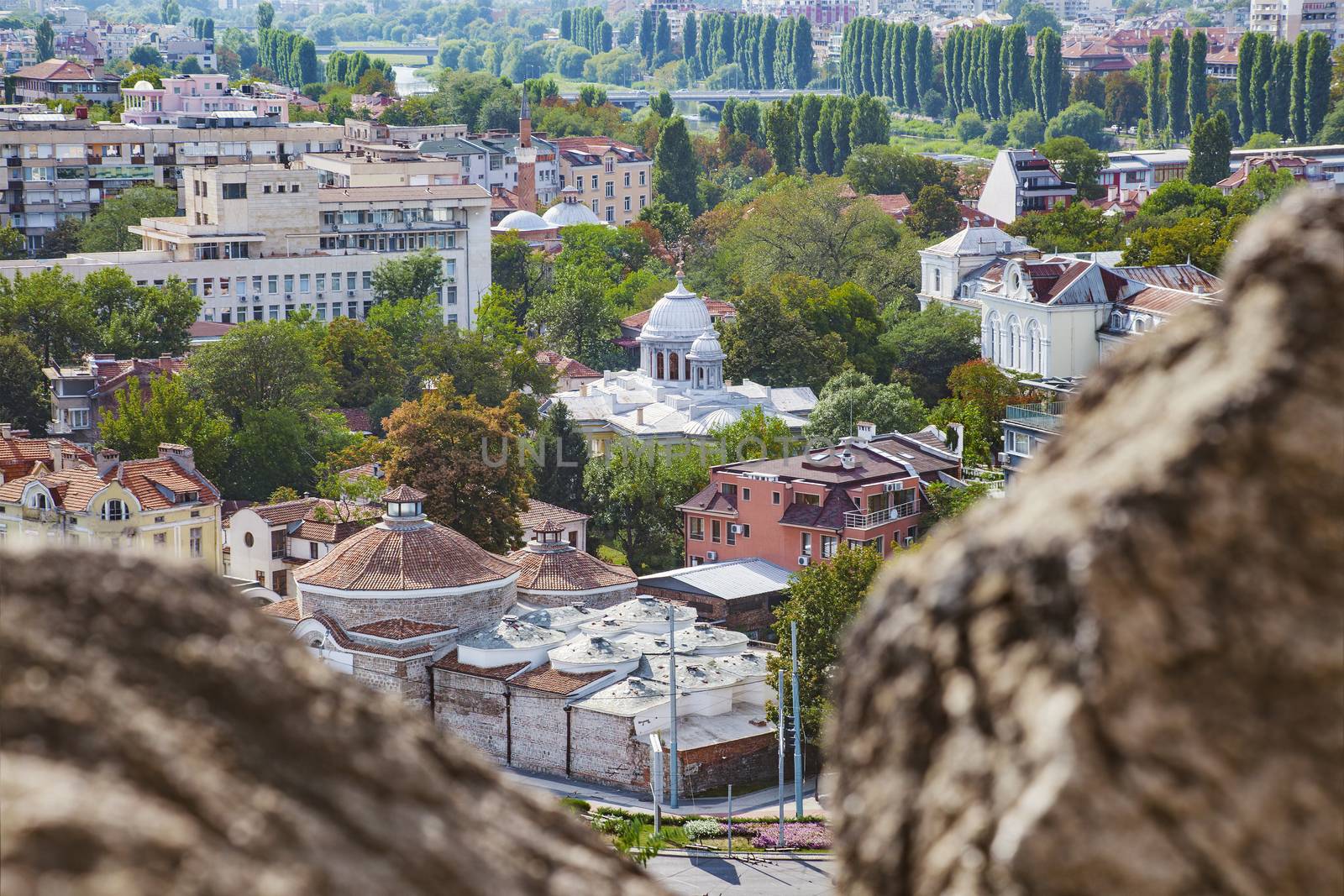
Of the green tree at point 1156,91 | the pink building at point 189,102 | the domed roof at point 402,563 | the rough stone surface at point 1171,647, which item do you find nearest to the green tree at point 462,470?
the domed roof at point 402,563

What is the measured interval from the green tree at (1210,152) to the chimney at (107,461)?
2333 inches

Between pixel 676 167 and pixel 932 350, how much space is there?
4312cm

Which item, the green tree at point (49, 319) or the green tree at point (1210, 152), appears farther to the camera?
the green tree at point (1210, 152)

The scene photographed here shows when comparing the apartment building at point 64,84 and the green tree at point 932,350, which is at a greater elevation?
the apartment building at point 64,84

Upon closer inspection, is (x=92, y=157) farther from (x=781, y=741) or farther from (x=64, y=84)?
(x=781, y=741)

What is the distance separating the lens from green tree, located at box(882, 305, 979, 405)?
207 ft

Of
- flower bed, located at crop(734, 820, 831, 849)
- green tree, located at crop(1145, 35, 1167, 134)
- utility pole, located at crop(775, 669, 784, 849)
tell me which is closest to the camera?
flower bed, located at crop(734, 820, 831, 849)

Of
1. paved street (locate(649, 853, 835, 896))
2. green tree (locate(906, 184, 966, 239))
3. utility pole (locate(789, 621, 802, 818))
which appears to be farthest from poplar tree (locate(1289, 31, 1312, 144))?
paved street (locate(649, 853, 835, 896))

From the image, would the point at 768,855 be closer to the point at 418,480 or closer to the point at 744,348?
the point at 418,480

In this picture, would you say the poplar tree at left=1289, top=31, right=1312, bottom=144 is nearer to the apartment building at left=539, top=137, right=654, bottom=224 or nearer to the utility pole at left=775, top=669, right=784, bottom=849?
the apartment building at left=539, top=137, right=654, bottom=224

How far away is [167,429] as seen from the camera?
154ft

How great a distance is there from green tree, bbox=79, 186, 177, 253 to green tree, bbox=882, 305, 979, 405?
2602cm

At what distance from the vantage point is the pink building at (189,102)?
9812 cm

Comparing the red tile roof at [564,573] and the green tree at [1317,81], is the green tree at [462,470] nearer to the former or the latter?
the red tile roof at [564,573]
